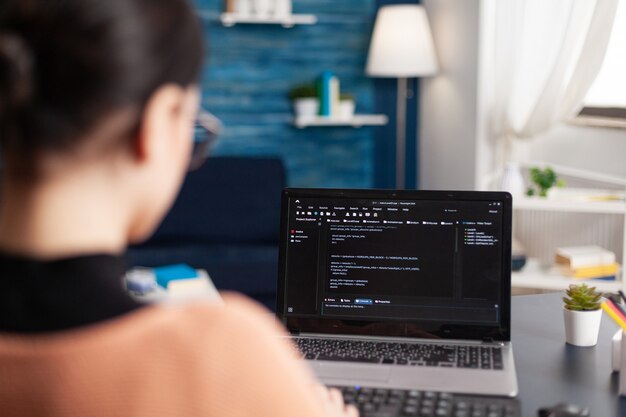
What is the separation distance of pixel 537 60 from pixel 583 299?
2315mm

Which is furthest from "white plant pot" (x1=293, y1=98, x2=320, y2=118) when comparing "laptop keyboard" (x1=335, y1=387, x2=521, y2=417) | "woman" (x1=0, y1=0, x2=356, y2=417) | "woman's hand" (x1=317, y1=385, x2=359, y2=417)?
"woman" (x1=0, y1=0, x2=356, y2=417)

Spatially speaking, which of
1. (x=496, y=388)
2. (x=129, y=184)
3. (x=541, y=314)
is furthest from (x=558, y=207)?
(x=129, y=184)

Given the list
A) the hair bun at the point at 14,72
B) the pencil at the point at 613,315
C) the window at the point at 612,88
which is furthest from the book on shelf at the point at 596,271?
the hair bun at the point at 14,72

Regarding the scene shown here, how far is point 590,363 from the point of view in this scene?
1.68 metres

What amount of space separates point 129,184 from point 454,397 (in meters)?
0.86

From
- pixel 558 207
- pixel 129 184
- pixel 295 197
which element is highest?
pixel 129 184

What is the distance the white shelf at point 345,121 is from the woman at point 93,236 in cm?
418

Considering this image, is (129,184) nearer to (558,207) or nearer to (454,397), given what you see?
(454,397)

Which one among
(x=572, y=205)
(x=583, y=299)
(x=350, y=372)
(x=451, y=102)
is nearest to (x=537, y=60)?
(x=572, y=205)

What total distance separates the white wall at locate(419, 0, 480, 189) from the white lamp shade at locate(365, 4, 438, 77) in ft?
0.39

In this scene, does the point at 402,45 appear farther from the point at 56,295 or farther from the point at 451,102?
the point at 56,295

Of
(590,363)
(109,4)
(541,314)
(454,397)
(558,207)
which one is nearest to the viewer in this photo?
(109,4)

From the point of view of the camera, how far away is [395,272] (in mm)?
1745

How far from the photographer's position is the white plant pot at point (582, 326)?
5.78 feet
